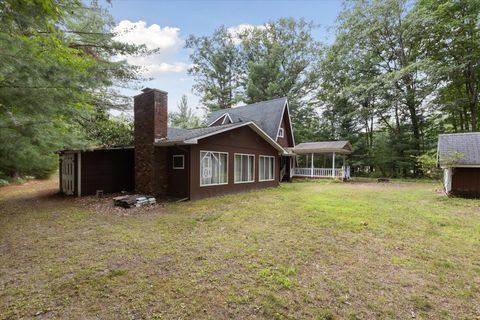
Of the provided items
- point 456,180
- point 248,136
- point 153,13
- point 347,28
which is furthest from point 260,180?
point 347,28

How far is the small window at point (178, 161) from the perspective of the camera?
30.8 feet

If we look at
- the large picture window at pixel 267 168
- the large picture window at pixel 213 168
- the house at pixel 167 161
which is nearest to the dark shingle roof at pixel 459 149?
the large picture window at pixel 267 168

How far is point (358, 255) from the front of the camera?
3.96 metres

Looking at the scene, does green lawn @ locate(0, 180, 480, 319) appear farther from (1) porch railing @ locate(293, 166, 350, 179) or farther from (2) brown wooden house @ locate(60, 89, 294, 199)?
(1) porch railing @ locate(293, 166, 350, 179)

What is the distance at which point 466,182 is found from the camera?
9828 millimetres

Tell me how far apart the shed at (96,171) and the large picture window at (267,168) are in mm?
6587

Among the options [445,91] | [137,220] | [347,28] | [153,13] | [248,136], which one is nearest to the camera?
[137,220]

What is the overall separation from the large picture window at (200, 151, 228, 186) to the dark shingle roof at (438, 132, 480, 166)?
923 cm

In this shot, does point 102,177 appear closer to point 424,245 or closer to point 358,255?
point 358,255

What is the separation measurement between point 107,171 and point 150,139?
10.1 feet

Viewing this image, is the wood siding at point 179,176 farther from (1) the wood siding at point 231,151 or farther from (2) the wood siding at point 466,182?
(2) the wood siding at point 466,182

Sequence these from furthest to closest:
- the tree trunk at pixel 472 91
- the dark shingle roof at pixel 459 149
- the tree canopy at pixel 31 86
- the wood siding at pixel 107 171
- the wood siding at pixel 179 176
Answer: the tree trunk at pixel 472 91 < the wood siding at pixel 107 171 < the dark shingle roof at pixel 459 149 < the wood siding at pixel 179 176 < the tree canopy at pixel 31 86

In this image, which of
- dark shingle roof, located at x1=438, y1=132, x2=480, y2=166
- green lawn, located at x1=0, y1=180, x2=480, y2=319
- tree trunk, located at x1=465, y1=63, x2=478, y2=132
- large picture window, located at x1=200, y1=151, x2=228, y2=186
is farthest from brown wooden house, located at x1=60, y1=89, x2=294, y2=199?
tree trunk, located at x1=465, y1=63, x2=478, y2=132

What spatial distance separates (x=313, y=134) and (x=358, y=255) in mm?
23522
